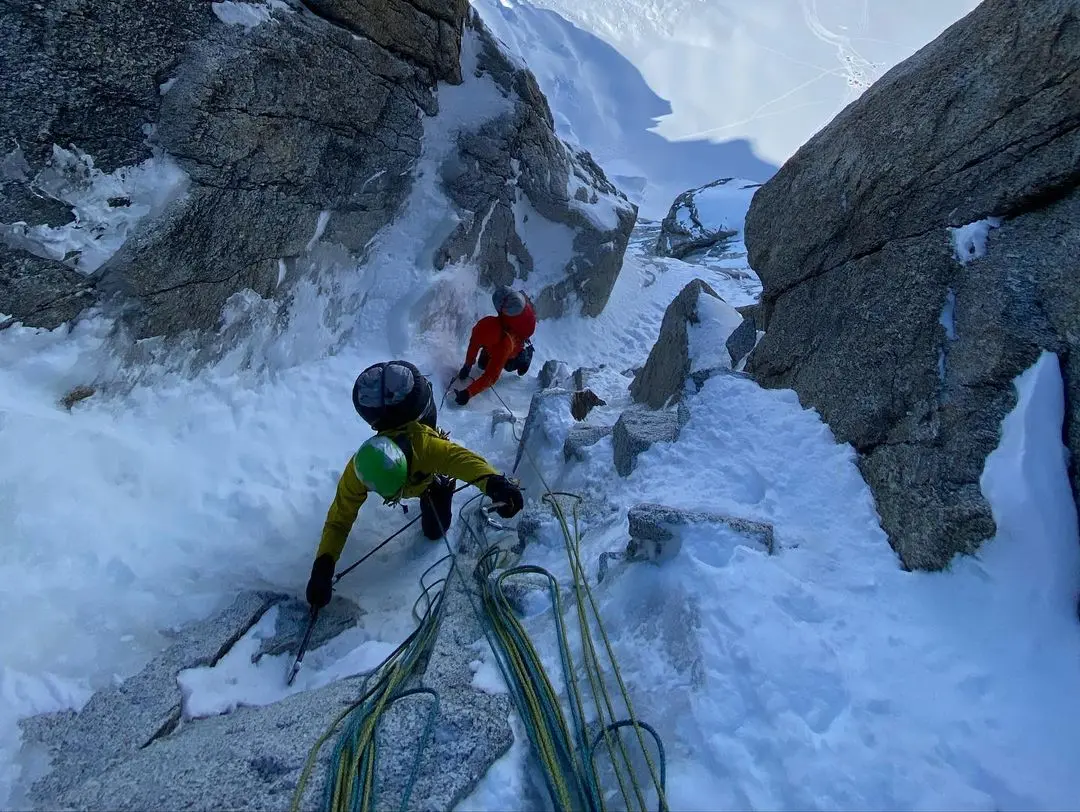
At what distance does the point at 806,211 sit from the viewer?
15.4ft

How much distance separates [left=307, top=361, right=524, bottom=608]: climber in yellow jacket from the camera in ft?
11.1

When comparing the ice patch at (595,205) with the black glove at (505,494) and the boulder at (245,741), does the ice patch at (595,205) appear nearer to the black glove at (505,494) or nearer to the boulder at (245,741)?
the black glove at (505,494)

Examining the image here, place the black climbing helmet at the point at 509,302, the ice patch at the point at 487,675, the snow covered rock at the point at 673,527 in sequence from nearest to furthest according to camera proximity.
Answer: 1. the ice patch at the point at 487,675
2. the snow covered rock at the point at 673,527
3. the black climbing helmet at the point at 509,302

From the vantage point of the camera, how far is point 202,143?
441 centimetres

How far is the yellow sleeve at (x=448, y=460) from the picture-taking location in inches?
138

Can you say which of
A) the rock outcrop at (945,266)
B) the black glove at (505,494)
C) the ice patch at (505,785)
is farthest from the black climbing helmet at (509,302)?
the ice patch at (505,785)

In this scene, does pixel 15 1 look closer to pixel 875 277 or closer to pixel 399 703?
pixel 399 703

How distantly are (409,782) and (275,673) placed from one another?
1.45m

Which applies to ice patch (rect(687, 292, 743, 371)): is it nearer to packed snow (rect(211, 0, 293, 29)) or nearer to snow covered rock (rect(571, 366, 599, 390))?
snow covered rock (rect(571, 366, 599, 390))

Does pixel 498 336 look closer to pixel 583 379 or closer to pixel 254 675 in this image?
pixel 583 379

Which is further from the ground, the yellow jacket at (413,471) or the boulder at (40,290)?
the boulder at (40,290)

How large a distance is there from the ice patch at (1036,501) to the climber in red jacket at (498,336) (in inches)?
182

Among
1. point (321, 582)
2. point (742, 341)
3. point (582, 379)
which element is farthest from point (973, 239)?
point (582, 379)

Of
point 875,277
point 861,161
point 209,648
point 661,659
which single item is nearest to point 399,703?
point 661,659
